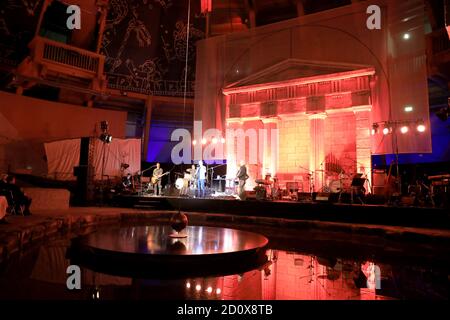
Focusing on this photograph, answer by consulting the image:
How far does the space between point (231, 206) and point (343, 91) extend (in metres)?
6.50

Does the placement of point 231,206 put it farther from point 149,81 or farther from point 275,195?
point 149,81

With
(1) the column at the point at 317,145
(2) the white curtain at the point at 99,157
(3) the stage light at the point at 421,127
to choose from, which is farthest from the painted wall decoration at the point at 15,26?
(3) the stage light at the point at 421,127

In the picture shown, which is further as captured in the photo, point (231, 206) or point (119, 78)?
point (119, 78)

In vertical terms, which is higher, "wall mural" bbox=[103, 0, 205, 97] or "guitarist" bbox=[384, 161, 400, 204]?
"wall mural" bbox=[103, 0, 205, 97]

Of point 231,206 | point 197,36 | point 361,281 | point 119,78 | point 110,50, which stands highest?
point 197,36

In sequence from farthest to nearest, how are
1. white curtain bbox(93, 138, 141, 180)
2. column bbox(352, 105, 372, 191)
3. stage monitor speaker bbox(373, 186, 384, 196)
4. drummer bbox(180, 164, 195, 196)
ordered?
white curtain bbox(93, 138, 141, 180) < drummer bbox(180, 164, 195, 196) < column bbox(352, 105, 372, 191) < stage monitor speaker bbox(373, 186, 384, 196)

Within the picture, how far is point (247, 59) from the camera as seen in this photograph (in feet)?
53.0

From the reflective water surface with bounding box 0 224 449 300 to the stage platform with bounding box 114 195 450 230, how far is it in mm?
2394

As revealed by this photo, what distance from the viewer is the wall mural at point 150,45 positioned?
17.2 meters

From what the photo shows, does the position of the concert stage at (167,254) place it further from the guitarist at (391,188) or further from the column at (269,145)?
the column at (269,145)

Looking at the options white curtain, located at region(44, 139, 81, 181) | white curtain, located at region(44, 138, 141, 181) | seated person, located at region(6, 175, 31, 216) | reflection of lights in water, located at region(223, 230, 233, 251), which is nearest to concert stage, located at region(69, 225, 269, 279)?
reflection of lights in water, located at region(223, 230, 233, 251)

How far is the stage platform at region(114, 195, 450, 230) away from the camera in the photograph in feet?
24.5

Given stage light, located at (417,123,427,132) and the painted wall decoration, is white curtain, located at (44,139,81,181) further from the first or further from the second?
stage light, located at (417,123,427,132)

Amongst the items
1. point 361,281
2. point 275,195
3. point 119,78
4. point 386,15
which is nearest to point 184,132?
point 119,78
